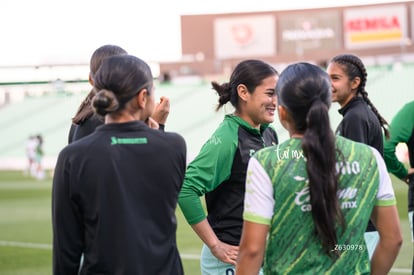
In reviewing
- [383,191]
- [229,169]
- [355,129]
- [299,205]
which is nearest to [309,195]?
[299,205]

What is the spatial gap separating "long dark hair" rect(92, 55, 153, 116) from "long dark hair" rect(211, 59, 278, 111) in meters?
1.39

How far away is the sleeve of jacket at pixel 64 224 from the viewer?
3.98 m

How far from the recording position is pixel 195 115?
49062 mm

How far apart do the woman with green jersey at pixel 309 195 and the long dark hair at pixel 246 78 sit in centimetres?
147

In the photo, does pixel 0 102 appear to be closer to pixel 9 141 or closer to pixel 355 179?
pixel 9 141

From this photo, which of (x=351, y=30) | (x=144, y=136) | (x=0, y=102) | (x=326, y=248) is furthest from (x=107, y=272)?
(x=351, y=30)

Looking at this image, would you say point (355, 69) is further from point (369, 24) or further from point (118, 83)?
point (369, 24)

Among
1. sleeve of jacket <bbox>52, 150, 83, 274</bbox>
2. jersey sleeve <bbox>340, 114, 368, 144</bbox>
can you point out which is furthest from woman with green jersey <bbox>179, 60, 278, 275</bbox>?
sleeve of jacket <bbox>52, 150, 83, 274</bbox>

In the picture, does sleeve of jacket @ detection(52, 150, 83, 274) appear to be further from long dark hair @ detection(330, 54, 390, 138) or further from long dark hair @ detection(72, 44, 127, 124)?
long dark hair @ detection(330, 54, 390, 138)

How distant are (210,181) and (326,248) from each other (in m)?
1.54

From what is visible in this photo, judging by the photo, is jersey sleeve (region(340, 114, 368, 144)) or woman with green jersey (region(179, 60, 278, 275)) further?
jersey sleeve (region(340, 114, 368, 144))

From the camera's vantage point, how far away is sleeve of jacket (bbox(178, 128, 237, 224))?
5246 mm

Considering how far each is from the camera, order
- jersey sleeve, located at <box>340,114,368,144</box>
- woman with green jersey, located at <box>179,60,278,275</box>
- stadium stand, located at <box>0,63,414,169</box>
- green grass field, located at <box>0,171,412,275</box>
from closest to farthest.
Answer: woman with green jersey, located at <box>179,60,278,275</box> → jersey sleeve, located at <box>340,114,368,144</box> → green grass field, located at <box>0,171,412,275</box> → stadium stand, located at <box>0,63,414,169</box>

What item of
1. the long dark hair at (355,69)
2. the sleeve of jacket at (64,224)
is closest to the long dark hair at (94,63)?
the sleeve of jacket at (64,224)
